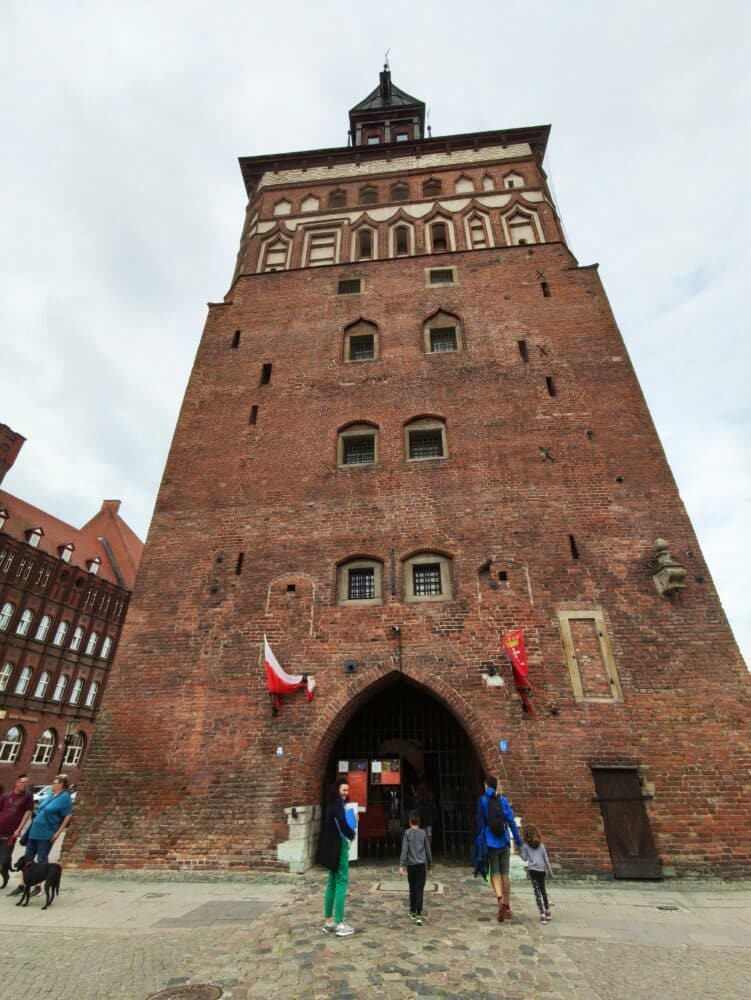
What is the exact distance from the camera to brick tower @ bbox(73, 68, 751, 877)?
9.20 metres

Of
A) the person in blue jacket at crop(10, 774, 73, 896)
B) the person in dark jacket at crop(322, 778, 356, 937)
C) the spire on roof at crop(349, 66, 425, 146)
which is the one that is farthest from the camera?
the spire on roof at crop(349, 66, 425, 146)

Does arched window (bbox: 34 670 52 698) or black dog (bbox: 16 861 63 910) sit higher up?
arched window (bbox: 34 670 52 698)

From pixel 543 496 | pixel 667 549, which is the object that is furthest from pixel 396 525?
pixel 667 549

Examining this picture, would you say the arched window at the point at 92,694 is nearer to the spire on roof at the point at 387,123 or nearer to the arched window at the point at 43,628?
the arched window at the point at 43,628

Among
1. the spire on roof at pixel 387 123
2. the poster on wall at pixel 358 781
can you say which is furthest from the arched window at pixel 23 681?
the spire on roof at pixel 387 123

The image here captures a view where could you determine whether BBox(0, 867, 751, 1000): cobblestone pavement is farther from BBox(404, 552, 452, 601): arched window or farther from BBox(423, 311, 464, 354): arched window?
BBox(423, 311, 464, 354): arched window

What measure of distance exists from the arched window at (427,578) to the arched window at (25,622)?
2692 cm

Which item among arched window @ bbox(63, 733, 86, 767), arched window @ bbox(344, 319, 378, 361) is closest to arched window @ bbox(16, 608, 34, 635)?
arched window @ bbox(63, 733, 86, 767)

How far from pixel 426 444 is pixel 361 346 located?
4173 millimetres

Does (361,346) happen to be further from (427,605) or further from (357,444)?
(427,605)

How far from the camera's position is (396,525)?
39.3 feet

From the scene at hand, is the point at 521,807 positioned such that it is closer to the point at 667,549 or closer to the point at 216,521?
the point at 667,549

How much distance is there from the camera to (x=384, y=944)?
5453 mm

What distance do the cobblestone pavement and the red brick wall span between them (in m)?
1.42
